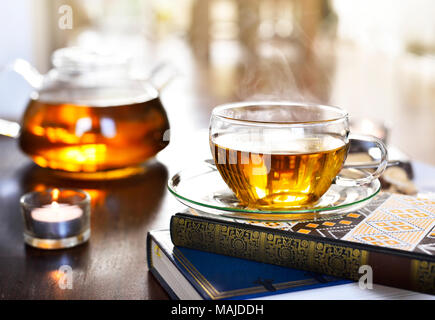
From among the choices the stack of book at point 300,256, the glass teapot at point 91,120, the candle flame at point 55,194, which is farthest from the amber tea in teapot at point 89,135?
the stack of book at point 300,256

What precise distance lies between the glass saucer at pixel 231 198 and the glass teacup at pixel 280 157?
0.05 ft

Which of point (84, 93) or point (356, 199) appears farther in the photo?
point (84, 93)

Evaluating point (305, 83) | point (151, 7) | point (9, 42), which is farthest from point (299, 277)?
point (151, 7)

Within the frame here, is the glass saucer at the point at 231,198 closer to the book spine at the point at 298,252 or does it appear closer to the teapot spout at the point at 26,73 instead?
the book spine at the point at 298,252

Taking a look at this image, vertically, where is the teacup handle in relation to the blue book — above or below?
above

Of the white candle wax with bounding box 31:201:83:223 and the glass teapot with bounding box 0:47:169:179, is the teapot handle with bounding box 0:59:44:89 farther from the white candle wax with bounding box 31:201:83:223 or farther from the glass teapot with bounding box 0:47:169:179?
the white candle wax with bounding box 31:201:83:223

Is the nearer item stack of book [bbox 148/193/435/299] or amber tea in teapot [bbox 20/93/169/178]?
stack of book [bbox 148/193/435/299]

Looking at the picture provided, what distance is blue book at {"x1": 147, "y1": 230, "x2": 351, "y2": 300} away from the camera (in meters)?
0.50

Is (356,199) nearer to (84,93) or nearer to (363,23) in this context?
(84,93)

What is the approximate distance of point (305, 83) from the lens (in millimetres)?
2471

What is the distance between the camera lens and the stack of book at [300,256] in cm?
50

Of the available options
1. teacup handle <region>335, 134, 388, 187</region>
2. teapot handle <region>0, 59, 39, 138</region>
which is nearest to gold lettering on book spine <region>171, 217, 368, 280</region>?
teacup handle <region>335, 134, 388, 187</region>

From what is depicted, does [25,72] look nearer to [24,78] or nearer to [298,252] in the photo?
[24,78]
